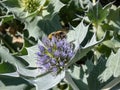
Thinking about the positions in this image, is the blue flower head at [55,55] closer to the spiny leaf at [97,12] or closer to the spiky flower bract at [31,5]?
the spiny leaf at [97,12]

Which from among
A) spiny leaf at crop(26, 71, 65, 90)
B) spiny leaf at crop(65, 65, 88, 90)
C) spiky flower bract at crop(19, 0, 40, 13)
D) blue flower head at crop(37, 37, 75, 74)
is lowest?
spiny leaf at crop(65, 65, 88, 90)

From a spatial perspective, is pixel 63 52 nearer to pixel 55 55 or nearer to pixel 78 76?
pixel 55 55

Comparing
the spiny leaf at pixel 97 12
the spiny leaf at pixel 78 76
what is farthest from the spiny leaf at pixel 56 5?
the spiny leaf at pixel 78 76

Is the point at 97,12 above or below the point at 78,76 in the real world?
above

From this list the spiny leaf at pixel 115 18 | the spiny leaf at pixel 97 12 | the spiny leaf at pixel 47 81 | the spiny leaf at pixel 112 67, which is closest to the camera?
the spiny leaf at pixel 47 81

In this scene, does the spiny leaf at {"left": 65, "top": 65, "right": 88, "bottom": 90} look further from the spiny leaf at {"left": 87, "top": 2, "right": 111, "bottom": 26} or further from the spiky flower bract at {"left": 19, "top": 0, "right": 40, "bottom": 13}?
the spiky flower bract at {"left": 19, "top": 0, "right": 40, "bottom": 13}

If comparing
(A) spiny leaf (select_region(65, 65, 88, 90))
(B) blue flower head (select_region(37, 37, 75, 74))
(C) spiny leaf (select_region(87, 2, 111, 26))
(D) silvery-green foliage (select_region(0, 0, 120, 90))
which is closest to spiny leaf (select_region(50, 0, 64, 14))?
(D) silvery-green foliage (select_region(0, 0, 120, 90))

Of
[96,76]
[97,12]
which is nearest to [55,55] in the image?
[96,76]

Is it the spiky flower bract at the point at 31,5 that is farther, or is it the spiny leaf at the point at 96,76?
the spiky flower bract at the point at 31,5

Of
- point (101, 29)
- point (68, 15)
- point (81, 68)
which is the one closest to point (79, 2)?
point (68, 15)
